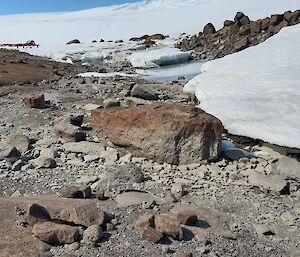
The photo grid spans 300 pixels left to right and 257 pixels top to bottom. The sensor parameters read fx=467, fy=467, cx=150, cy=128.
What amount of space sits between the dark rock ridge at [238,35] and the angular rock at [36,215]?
1491 centimetres

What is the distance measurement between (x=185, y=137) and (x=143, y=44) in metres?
21.0

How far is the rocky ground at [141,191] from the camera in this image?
2.78 meters

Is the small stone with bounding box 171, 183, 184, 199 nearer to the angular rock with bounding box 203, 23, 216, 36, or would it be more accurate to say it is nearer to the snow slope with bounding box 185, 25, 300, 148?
the snow slope with bounding box 185, 25, 300, 148

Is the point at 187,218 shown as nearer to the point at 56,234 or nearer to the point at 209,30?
the point at 56,234

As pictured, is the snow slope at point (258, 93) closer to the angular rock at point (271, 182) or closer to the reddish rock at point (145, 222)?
the angular rock at point (271, 182)

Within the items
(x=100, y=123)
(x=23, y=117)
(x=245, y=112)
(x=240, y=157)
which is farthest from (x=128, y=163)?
(x=23, y=117)

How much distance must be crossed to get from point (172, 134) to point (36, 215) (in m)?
1.63

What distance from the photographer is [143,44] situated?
24.7m

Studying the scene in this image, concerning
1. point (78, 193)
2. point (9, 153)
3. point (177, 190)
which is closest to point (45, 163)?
point (9, 153)

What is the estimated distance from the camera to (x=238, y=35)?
767 inches

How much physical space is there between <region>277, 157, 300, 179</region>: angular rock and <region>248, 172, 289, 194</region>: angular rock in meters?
0.16

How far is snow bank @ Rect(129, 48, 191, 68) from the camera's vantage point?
17219mm

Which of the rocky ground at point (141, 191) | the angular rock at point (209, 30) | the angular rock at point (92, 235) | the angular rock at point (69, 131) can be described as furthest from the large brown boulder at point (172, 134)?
the angular rock at point (209, 30)

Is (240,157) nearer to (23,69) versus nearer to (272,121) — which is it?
(272,121)
